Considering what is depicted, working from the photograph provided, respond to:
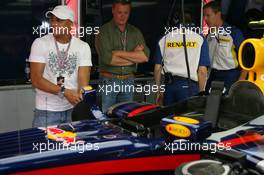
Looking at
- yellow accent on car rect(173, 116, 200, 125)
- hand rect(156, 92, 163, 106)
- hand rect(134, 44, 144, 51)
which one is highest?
hand rect(134, 44, 144, 51)

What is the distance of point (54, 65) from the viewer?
2.98 m

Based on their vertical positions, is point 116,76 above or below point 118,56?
below

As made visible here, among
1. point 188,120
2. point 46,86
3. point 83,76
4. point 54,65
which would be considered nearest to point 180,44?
point 83,76

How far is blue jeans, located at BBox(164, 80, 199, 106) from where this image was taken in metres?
3.70

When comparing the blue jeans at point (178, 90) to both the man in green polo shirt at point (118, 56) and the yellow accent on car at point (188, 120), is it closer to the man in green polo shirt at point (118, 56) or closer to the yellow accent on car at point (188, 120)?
the man in green polo shirt at point (118, 56)

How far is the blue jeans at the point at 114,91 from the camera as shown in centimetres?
396

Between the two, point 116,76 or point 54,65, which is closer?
point 54,65

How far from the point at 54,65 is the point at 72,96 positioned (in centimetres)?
28

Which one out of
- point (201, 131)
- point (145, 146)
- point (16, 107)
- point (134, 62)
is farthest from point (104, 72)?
point (201, 131)

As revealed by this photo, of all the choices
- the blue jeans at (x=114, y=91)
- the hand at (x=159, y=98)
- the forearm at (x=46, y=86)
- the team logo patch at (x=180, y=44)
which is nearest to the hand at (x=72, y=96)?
the forearm at (x=46, y=86)

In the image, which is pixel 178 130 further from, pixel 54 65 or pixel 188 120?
pixel 54 65

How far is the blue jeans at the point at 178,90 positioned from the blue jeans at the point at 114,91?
1.38ft

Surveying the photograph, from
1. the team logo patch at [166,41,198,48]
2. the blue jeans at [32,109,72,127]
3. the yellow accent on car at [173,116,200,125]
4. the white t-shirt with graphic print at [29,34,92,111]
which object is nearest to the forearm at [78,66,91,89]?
the white t-shirt with graphic print at [29,34,92,111]

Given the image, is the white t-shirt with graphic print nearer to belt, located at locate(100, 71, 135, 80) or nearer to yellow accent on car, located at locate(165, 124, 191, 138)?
belt, located at locate(100, 71, 135, 80)
